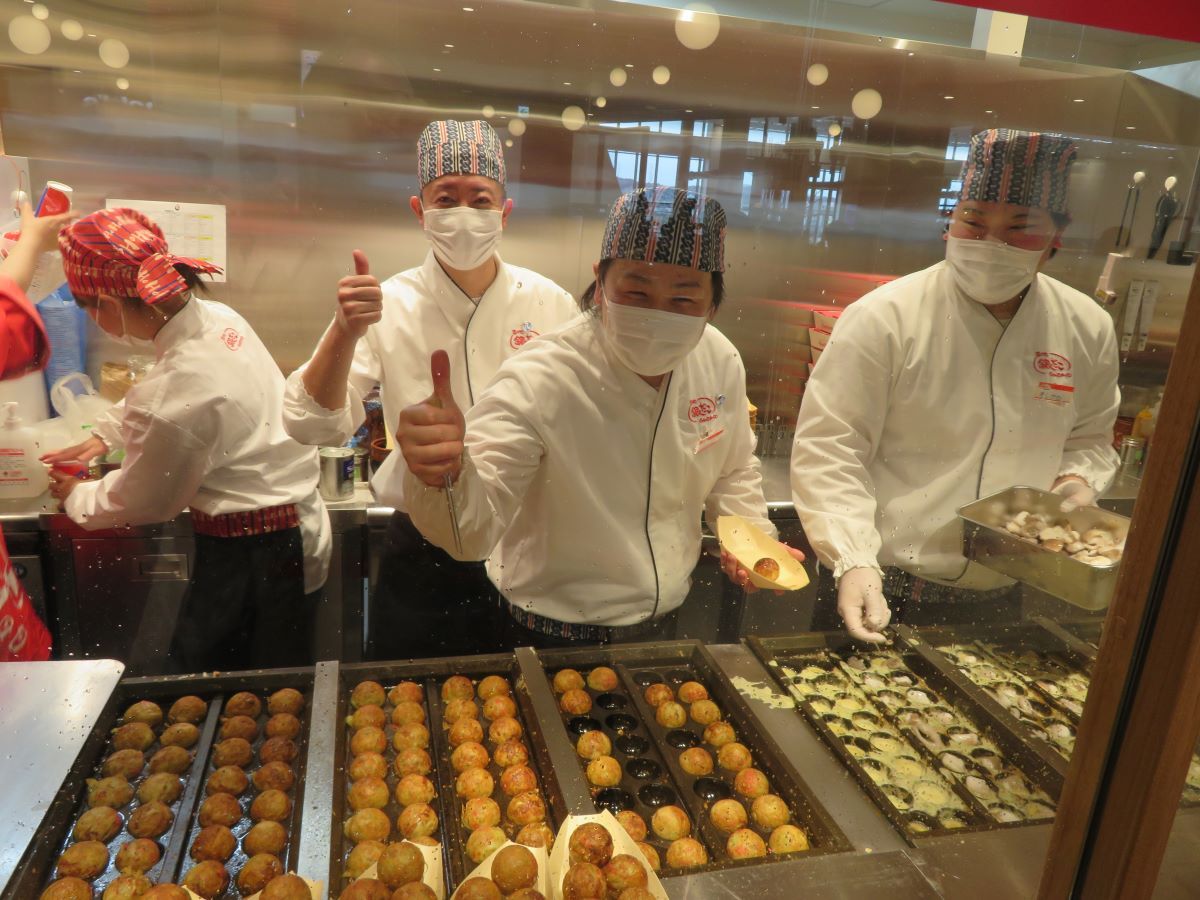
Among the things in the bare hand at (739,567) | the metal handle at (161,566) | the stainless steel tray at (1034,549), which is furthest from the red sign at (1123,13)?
the metal handle at (161,566)

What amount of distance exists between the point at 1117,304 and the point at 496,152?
1084 mm

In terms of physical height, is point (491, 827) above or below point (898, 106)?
below

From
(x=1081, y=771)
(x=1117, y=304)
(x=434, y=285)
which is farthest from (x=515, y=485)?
(x=1117, y=304)

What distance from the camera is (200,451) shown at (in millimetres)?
1324

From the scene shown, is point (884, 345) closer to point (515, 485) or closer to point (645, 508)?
point (645, 508)

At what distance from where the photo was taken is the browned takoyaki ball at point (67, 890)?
3.23ft

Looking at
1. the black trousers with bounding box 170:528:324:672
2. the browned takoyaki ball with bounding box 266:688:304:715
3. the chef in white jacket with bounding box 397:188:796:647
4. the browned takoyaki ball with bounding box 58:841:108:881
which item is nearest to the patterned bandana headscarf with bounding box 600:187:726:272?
the chef in white jacket with bounding box 397:188:796:647

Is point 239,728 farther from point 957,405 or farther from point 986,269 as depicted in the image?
point 986,269

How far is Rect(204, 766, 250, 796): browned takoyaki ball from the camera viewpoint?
1.21 meters

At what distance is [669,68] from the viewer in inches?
53.3

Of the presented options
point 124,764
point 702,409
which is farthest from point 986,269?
point 124,764

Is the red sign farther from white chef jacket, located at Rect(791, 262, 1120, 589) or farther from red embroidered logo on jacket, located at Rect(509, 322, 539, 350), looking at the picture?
red embroidered logo on jacket, located at Rect(509, 322, 539, 350)

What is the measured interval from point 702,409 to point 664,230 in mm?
421

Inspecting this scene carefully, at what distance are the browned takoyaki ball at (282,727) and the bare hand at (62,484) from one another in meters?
0.55
